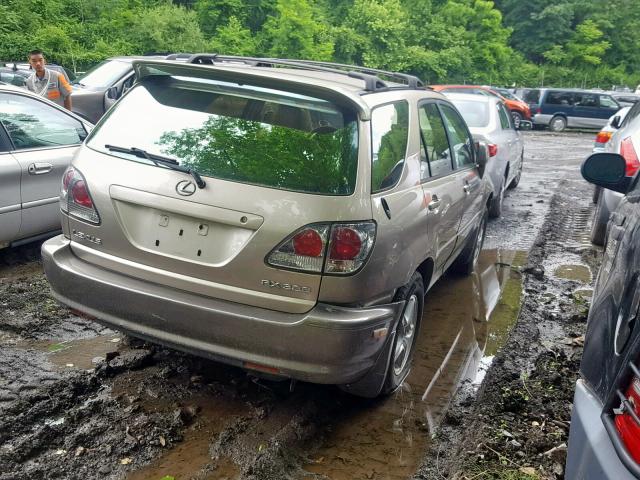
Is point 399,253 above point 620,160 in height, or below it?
below

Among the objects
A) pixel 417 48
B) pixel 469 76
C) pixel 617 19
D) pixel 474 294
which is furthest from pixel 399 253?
pixel 617 19

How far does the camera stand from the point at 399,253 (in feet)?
10.9

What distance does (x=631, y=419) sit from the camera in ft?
5.06

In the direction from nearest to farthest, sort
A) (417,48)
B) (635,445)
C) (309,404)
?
(635,445) → (309,404) → (417,48)

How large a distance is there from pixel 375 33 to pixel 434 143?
116 ft

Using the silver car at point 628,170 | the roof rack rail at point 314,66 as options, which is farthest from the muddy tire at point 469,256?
the roof rack rail at point 314,66

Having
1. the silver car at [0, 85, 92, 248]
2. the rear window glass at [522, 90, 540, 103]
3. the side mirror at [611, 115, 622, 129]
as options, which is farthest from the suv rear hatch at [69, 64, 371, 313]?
the rear window glass at [522, 90, 540, 103]

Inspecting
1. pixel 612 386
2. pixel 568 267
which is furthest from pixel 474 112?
pixel 612 386

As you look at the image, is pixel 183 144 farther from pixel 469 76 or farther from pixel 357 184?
pixel 469 76

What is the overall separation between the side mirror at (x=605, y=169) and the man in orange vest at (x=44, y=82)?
7.78 metres

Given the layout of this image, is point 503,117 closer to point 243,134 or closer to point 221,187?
point 243,134

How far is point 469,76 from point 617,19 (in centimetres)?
1613

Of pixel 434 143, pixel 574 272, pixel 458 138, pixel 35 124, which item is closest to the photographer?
pixel 434 143

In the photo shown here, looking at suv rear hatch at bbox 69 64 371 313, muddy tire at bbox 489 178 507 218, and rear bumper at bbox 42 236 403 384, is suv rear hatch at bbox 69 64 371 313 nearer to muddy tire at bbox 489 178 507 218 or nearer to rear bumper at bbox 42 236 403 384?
rear bumper at bbox 42 236 403 384
